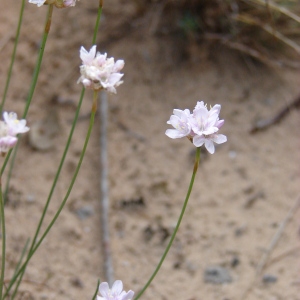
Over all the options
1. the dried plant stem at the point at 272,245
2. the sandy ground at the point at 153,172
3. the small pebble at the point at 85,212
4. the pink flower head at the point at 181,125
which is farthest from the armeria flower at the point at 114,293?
the small pebble at the point at 85,212

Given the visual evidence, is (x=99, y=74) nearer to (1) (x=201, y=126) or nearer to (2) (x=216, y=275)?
(1) (x=201, y=126)

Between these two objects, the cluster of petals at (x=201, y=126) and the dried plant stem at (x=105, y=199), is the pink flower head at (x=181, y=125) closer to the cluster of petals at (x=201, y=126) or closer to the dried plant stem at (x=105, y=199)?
the cluster of petals at (x=201, y=126)

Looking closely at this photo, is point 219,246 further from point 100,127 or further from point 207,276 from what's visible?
point 100,127

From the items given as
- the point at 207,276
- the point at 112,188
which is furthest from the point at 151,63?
the point at 207,276

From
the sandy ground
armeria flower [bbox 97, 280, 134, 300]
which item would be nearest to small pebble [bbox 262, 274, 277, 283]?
the sandy ground

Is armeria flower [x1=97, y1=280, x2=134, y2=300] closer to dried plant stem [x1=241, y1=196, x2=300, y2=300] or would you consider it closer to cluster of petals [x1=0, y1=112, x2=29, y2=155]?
cluster of petals [x1=0, y1=112, x2=29, y2=155]
